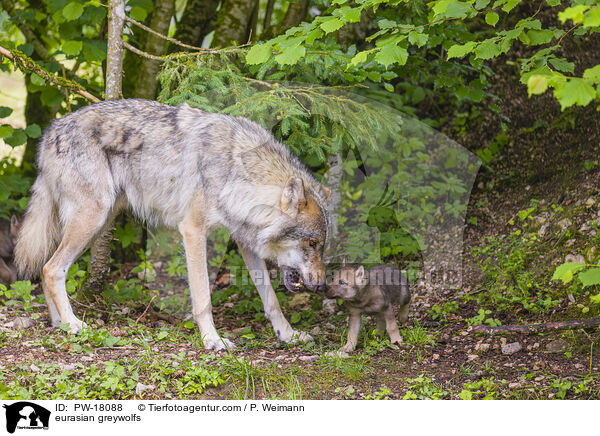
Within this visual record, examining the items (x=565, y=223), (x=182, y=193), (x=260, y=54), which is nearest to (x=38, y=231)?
(x=182, y=193)

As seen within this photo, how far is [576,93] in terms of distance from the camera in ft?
10.0

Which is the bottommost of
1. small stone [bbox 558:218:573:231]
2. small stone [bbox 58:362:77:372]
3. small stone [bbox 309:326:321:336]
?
small stone [bbox 58:362:77:372]

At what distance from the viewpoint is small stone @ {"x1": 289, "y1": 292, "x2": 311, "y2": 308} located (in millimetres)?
6363

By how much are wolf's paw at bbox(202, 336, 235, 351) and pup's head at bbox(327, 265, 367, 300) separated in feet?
3.32

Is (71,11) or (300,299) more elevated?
(71,11)

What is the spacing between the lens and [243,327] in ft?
19.1

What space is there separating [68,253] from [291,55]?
9.31 feet

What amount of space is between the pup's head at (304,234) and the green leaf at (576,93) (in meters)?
2.28

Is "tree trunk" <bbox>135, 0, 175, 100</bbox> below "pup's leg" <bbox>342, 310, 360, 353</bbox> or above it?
above

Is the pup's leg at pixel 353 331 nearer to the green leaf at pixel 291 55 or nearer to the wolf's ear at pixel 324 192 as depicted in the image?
the wolf's ear at pixel 324 192

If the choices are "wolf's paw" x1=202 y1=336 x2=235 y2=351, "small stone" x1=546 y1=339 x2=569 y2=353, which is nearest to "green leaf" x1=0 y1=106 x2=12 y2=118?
"wolf's paw" x1=202 y1=336 x2=235 y2=351

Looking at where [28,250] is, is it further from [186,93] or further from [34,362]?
[186,93]

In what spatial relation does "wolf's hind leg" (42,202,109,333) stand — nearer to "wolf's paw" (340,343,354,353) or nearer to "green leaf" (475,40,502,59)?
"wolf's paw" (340,343,354,353)

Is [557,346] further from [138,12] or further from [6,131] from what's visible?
[6,131]
